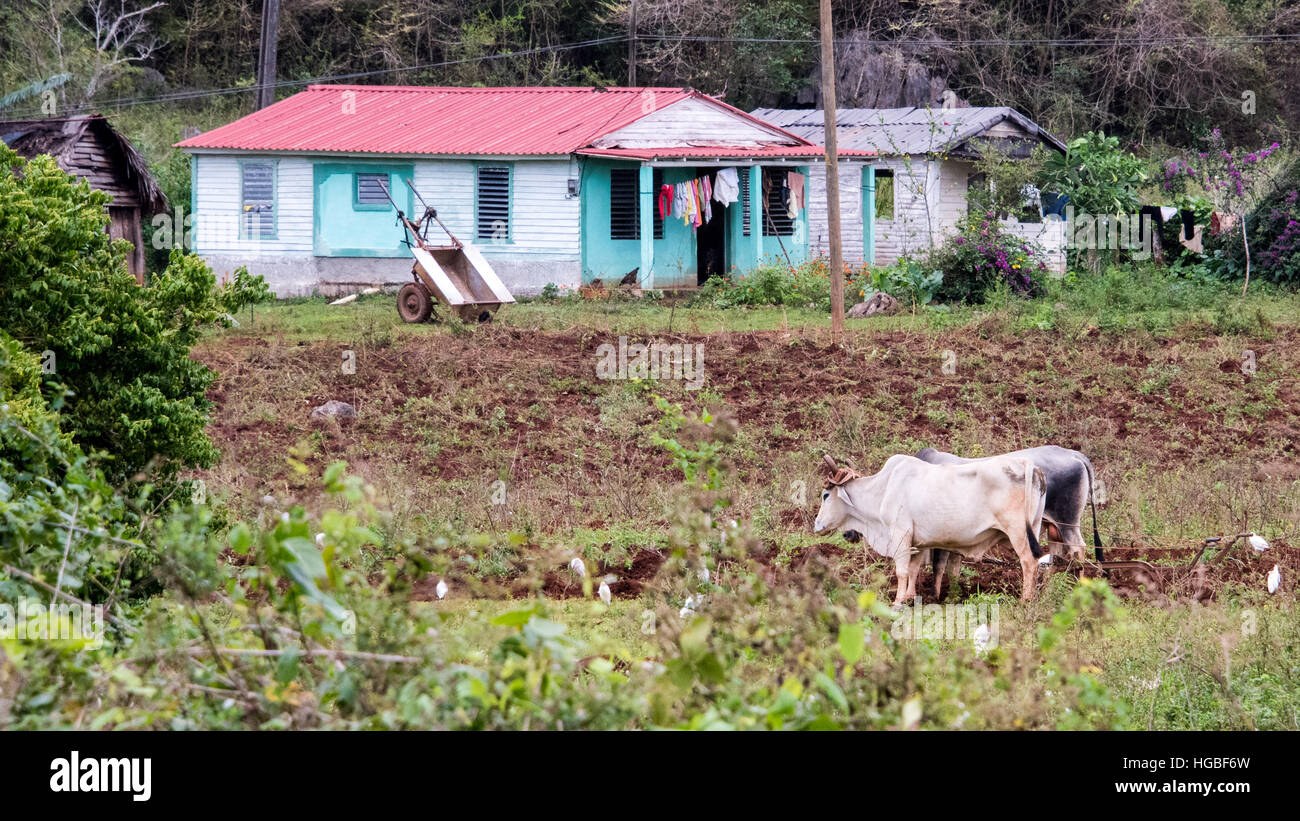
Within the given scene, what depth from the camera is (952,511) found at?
8.01 meters

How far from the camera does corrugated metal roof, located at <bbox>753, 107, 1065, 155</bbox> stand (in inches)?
1019

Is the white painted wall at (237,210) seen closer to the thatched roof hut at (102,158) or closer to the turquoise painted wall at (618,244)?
the thatched roof hut at (102,158)

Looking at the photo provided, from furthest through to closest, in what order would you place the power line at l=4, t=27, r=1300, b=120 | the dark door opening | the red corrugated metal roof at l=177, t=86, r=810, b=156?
the power line at l=4, t=27, r=1300, b=120 < the dark door opening < the red corrugated metal roof at l=177, t=86, r=810, b=156

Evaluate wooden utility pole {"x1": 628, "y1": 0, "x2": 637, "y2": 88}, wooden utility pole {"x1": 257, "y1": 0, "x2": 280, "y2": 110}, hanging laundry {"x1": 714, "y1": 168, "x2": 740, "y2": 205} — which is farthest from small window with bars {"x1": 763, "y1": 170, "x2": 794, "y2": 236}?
wooden utility pole {"x1": 257, "y1": 0, "x2": 280, "y2": 110}

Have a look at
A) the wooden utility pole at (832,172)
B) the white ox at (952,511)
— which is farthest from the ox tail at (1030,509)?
the wooden utility pole at (832,172)

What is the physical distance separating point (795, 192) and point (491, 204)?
554cm

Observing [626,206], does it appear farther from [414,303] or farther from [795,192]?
[414,303]

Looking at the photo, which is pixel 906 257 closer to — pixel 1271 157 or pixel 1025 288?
pixel 1025 288

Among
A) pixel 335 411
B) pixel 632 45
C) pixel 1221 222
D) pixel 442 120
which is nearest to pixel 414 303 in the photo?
pixel 335 411

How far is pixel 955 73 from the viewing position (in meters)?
37.6

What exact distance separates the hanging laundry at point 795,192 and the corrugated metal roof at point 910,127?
3.17 feet

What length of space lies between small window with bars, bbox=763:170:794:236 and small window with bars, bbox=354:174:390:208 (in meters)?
7.01

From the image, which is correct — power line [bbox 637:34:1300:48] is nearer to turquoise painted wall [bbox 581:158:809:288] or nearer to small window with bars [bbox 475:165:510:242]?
turquoise painted wall [bbox 581:158:809:288]

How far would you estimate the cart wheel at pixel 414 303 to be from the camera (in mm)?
19297
